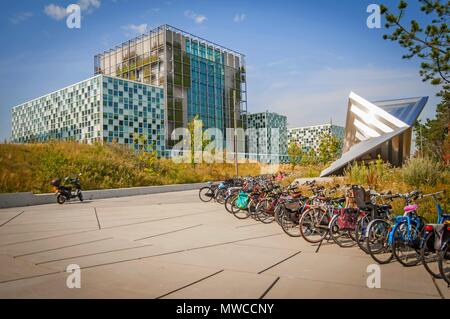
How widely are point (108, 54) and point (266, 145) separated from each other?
195 ft

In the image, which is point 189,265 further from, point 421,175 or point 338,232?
point 421,175

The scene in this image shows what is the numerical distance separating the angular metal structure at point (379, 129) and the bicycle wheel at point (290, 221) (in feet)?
27.5

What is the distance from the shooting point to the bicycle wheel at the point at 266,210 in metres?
8.81

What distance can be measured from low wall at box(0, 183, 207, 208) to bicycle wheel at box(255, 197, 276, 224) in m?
11.2

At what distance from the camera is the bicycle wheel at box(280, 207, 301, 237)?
23.7 ft

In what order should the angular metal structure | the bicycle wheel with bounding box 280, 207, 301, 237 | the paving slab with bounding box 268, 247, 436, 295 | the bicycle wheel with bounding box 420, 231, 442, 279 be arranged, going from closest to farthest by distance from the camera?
the paving slab with bounding box 268, 247, 436, 295 → the bicycle wheel with bounding box 420, 231, 442, 279 → the bicycle wheel with bounding box 280, 207, 301, 237 → the angular metal structure

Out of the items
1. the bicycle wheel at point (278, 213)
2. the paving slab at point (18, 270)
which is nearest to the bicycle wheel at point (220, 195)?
the bicycle wheel at point (278, 213)

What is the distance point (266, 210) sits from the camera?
886 centimetres

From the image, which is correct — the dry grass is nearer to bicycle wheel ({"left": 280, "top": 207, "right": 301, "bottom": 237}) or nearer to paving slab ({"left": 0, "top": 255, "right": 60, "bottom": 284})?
paving slab ({"left": 0, "top": 255, "right": 60, "bottom": 284})

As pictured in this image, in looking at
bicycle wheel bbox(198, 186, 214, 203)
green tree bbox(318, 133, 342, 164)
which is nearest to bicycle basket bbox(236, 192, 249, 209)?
bicycle wheel bbox(198, 186, 214, 203)
